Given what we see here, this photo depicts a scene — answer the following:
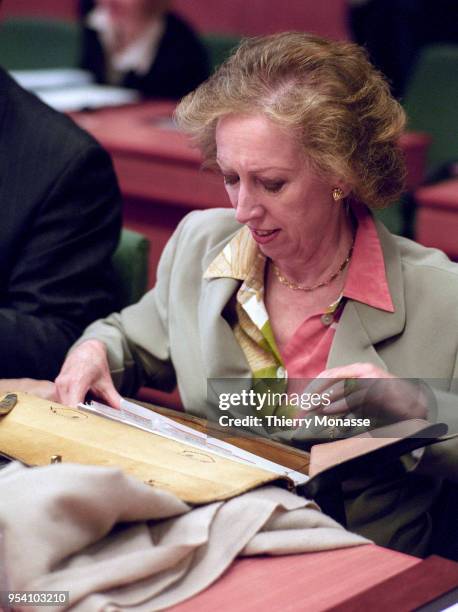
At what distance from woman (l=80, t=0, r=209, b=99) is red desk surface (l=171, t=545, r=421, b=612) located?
3.67 metres

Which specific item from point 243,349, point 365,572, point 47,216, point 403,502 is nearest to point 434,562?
point 365,572

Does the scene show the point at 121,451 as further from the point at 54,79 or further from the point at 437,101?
the point at 54,79

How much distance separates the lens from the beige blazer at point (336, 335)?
173 cm

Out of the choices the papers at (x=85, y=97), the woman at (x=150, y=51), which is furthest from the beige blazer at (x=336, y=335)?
the woman at (x=150, y=51)

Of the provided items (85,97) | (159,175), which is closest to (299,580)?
(159,175)

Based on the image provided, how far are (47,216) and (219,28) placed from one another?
13.6ft

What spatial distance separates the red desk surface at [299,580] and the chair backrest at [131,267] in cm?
107

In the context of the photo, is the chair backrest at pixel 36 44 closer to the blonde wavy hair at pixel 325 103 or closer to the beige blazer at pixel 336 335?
the beige blazer at pixel 336 335

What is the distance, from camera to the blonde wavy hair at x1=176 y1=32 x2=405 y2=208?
68.9 inches

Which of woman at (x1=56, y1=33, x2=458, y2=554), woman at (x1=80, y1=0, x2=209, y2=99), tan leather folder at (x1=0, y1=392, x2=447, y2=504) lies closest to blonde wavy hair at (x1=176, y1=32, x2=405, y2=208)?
woman at (x1=56, y1=33, x2=458, y2=554)

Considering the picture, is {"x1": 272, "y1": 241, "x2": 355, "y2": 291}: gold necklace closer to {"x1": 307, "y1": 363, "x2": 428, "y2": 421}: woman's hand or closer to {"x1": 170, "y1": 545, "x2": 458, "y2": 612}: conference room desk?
{"x1": 307, "y1": 363, "x2": 428, "y2": 421}: woman's hand

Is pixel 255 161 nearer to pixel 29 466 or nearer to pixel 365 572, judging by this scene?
pixel 29 466

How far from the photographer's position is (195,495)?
1.31 meters

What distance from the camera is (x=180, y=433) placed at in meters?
1.57
